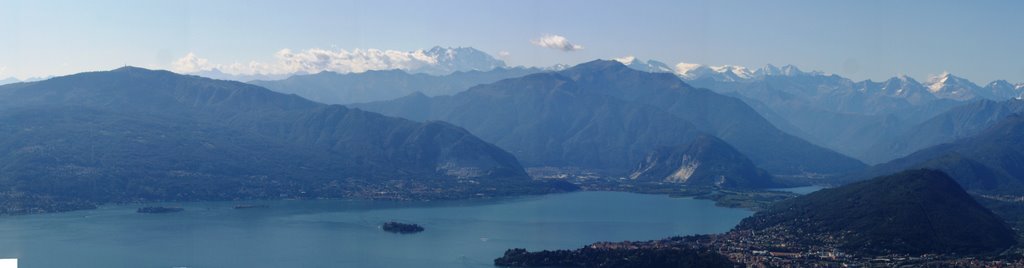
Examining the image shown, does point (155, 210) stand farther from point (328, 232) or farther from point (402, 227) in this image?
point (402, 227)

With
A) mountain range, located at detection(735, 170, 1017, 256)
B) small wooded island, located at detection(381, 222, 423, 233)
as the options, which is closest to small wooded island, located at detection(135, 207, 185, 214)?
small wooded island, located at detection(381, 222, 423, 233)

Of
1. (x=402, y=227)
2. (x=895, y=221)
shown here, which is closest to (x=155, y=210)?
(x=402, y=227)

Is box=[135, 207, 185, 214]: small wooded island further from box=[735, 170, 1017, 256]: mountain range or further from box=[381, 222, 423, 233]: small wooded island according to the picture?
box=[735, 170, 1017, 256]: mountain range

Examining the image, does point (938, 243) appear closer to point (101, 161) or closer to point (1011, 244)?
point (1011, 244)

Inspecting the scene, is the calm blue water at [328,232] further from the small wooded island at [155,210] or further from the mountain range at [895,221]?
the mountain range at [895,221]

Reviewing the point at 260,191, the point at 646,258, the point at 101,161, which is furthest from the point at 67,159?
the point at 646,258

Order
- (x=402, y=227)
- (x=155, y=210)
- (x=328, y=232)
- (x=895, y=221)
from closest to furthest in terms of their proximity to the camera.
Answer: (x=895, y=221) → (x=328, y=232) → (x=402, y=227) → (x=155, y=210)

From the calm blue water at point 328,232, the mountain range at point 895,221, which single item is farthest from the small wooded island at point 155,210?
the mountain range at point 895,221
